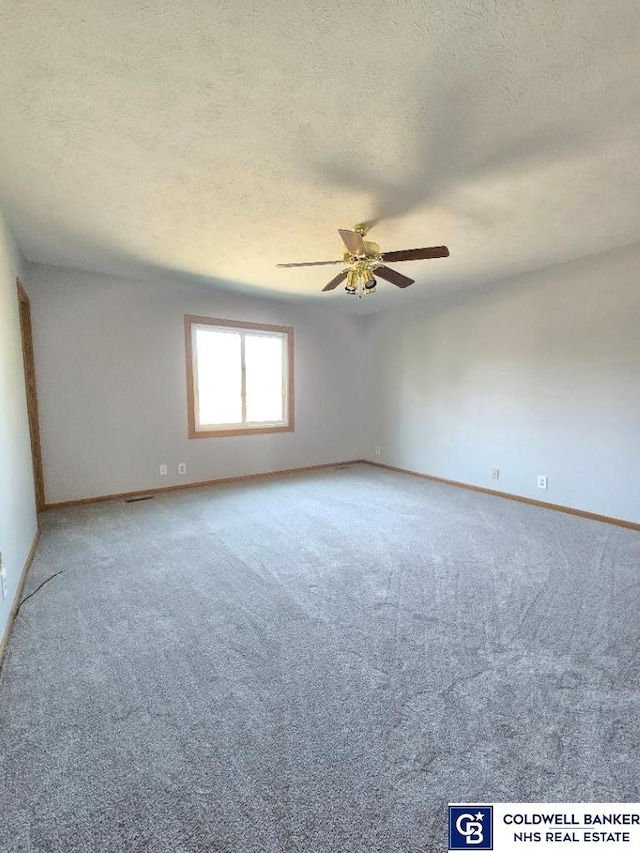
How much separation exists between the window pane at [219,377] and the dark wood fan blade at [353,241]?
2.73m

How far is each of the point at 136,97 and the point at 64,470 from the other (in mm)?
3495

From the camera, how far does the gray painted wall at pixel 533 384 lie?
337cm

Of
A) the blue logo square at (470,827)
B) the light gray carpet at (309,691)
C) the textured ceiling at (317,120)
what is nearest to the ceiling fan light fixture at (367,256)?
the textured ceiling at (317,120)

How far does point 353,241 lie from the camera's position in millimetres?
2387

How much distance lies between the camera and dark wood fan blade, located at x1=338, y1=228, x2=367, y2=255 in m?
2.31

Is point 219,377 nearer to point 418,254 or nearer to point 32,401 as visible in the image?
point 32,401

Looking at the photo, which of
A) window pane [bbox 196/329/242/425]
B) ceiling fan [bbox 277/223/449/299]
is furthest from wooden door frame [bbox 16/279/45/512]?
ceiling fan [bbox 277/223/449/299]

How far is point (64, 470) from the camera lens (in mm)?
3910

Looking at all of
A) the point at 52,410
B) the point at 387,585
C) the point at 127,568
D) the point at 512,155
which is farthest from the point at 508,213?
the point at 52,410

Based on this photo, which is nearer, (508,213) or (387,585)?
(387,585)

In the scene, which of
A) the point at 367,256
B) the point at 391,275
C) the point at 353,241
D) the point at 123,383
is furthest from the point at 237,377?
the point at 353,241

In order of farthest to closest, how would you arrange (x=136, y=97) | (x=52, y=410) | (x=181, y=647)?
(x=52, y=410) → (x=181, y=647) → (x=136, y=97)

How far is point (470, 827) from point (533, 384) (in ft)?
12.4

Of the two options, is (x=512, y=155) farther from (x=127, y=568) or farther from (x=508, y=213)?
(x=127, y=568)
